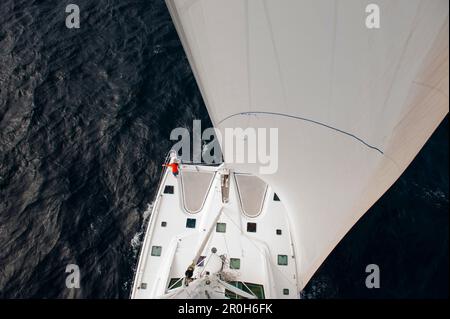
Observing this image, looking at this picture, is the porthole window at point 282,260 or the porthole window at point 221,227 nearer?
the porthole window at point 282,260

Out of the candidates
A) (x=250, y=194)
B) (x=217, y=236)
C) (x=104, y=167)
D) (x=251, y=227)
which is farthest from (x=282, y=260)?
(x=104, y=167)

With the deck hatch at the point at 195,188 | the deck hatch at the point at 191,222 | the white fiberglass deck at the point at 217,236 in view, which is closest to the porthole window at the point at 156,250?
the white fiberglass deck at the point at 217,236

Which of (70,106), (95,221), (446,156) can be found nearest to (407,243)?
(446,156)

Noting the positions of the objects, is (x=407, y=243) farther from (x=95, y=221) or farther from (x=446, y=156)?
(x=95, y=221)

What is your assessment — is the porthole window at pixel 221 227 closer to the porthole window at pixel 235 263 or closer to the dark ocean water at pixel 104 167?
the porthole window at pixel 235 263

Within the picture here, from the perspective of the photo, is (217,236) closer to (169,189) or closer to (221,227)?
(221,227)
